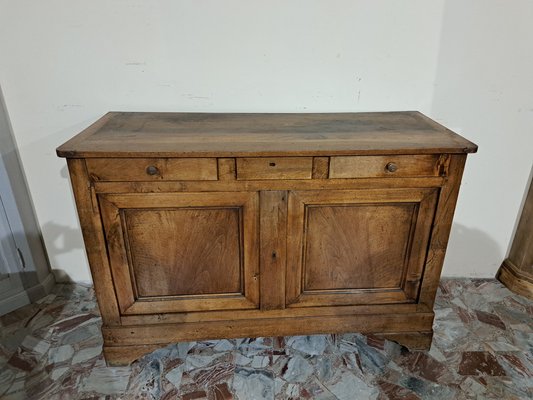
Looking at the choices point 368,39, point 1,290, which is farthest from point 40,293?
point 368,39

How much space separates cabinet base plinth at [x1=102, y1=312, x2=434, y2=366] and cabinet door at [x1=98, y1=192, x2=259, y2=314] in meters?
0.08

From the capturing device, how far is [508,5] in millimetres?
1622

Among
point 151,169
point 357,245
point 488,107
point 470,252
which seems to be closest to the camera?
point 151,169

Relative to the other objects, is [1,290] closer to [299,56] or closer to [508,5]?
[299,56]

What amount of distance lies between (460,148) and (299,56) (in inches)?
31.3

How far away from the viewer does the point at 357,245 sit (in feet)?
4.82

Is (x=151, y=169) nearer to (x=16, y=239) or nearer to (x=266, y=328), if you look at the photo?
(x=266, y=328)

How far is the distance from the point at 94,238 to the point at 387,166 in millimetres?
1067

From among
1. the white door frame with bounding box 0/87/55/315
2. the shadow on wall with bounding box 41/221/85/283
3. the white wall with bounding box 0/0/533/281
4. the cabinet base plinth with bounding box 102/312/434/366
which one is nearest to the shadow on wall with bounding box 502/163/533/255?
the white wall with bounding box 0/0/533/281

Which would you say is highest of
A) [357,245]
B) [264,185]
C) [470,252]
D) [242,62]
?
[242,62]

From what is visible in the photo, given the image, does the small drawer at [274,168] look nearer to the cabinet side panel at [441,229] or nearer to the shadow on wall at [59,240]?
the cabinet side panel at [441,229]

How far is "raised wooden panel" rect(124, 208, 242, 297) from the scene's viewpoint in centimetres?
138

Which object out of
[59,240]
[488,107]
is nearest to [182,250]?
[59,240]

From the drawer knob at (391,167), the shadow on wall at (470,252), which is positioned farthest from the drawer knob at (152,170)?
the shadow on wall at (470,252)
